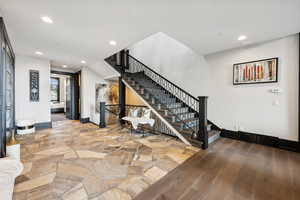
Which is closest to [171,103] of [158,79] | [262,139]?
[158,79]

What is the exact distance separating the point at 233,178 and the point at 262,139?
89.3 inches

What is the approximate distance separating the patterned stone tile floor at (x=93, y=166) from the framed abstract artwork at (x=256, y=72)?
2591 mm

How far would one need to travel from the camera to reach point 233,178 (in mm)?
2072

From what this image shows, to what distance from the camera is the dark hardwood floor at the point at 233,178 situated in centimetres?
172

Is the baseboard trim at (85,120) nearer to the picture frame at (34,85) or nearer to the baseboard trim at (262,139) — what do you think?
the picture frame at (34,85)

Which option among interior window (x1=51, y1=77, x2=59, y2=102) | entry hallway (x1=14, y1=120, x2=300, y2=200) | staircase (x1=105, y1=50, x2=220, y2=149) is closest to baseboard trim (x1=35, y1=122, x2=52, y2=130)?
entry hallway (x1=14, y1=120, x2=300, y2=200)

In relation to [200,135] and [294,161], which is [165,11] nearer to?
[200,135]

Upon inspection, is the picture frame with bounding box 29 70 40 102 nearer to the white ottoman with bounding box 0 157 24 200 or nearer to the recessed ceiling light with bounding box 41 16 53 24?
the recessed ceiling light with bounding box 41 16 53 24

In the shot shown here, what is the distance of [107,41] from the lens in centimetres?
350

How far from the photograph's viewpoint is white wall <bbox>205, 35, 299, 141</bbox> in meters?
3.09

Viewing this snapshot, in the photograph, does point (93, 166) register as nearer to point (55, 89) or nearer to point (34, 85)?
point (34, 85)

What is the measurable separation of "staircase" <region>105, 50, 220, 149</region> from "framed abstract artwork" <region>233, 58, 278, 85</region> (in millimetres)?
1407

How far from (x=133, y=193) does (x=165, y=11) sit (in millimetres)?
2947

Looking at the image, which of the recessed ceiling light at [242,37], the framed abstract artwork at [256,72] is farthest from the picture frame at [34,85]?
the framed abstract artwork at [256,72]
